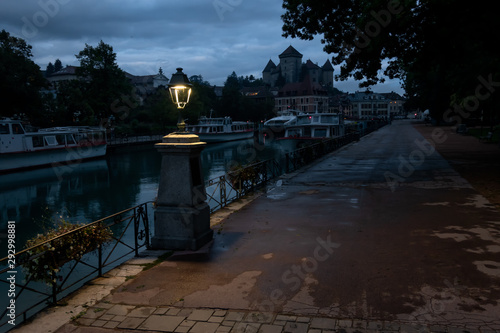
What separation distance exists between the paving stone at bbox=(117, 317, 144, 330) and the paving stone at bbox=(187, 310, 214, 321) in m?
0.65

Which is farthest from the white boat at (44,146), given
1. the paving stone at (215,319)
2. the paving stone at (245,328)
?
the paving stone at (245,328)

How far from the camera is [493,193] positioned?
12.3m

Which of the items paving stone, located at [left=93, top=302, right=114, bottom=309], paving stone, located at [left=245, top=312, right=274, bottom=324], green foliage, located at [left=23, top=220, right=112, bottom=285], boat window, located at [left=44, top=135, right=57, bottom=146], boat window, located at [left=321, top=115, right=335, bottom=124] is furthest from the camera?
boat window, located at [left=321, top=115, right=335, bottom=124]

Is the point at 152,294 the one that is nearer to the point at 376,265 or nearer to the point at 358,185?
the point at 376,265

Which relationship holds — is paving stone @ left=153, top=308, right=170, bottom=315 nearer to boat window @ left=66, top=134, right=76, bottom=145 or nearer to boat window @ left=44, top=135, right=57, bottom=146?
boat window @ left=44, top=135, right=57, bottom=146

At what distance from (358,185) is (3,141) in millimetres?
30994

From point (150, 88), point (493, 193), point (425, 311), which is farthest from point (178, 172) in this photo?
point (150, 88)

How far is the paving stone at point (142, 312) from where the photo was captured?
205 inches

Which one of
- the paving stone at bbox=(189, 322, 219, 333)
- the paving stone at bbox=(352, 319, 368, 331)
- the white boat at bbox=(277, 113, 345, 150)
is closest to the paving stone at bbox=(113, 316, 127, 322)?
the paving stone at bbox=(189, 322, 219, 333)

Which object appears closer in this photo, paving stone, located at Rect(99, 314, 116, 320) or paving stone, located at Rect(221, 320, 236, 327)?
paving stone, located at Rect(221, 320, 236, 327)

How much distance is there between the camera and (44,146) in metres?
36.4

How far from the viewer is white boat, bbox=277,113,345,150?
145ft

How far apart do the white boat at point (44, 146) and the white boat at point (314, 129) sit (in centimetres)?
2245

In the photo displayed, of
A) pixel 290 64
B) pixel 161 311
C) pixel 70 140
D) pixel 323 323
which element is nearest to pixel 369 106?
pixel 290 64
